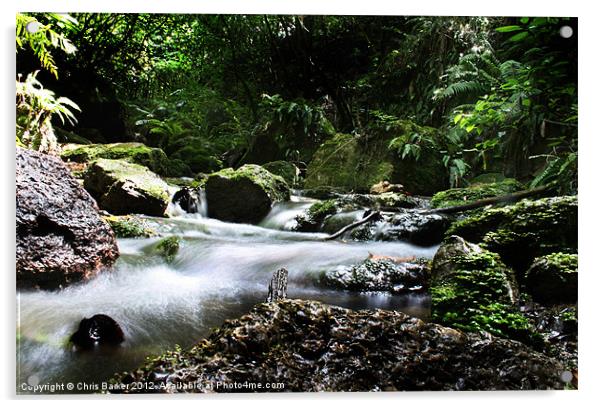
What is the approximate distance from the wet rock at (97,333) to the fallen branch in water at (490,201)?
169 cm

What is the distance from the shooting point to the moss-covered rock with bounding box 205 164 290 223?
2502 mm

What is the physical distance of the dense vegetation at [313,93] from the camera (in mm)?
2486

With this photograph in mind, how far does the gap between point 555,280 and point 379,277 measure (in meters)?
0.94

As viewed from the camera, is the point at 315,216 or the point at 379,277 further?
the point at 315,216

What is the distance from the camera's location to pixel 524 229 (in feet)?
8.18

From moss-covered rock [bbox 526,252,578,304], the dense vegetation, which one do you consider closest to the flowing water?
the dense vegetation

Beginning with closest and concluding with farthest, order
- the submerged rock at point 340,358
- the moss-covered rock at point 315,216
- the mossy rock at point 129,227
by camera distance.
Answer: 1. the submerged rock at point 340,358
2. the mossy rock at point 129,227
3. the moss-covered rock at point 315,216

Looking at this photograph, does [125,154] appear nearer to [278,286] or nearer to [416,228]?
[278,286]

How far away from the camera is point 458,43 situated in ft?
8.44

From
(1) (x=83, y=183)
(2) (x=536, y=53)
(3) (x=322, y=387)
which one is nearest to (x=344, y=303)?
(3) (x=322, y=387)

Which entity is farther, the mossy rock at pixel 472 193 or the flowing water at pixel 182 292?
the mossy rock at pixel 472 193

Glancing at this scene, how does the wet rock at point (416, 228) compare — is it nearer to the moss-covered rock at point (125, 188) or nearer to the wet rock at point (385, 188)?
the wet rock at point (385, 188)

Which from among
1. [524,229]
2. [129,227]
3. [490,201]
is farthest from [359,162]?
[129,227]
